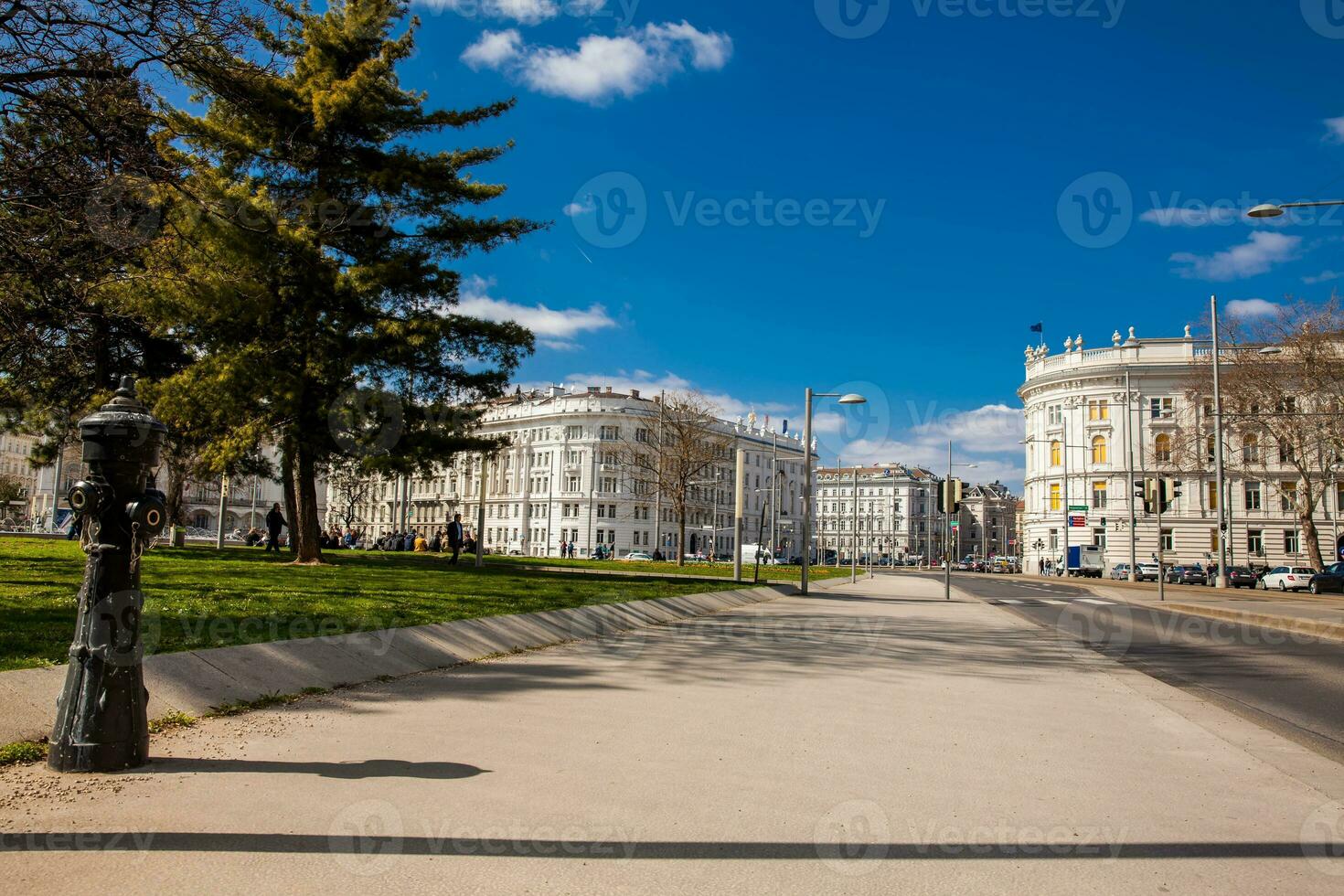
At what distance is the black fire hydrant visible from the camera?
16.2 feet

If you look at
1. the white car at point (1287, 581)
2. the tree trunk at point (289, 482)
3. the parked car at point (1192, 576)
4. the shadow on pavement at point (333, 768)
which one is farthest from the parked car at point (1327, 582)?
the shadow on pavement at point (333, 768)

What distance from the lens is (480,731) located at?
6465mm

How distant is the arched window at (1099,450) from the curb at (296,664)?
82.5 metres

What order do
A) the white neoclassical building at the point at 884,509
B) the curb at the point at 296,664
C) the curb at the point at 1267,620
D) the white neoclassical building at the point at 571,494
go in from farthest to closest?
1. the white neoclassical building at the point at 884,509
2. the white neoclassical building at the point at 571,494
3. the curb at the point at 1267,620
4. the curb at the point at 296,664

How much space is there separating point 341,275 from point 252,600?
38.0 ft

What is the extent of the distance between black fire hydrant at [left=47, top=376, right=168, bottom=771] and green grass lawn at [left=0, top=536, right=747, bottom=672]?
5.27 ft

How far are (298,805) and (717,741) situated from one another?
9.50 feet

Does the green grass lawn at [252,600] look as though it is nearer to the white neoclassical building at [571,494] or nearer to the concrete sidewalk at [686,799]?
the concrete sidewalk at [686,799]

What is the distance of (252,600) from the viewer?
11.2 metres

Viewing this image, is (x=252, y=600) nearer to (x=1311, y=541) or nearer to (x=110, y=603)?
(x=110, y=603)

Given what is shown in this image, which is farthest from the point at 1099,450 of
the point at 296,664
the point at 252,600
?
the point at 296,664

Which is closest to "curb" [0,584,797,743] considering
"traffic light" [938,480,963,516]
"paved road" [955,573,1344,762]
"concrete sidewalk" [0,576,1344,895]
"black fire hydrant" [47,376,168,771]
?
"concrete sidewalk" [0,576,1344,895]

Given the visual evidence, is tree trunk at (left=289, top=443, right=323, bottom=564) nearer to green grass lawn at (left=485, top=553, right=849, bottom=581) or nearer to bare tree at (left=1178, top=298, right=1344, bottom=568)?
green grass lawn at (left=485, top=553, right=849, bottom=581)

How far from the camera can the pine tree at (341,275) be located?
20.5 meters
